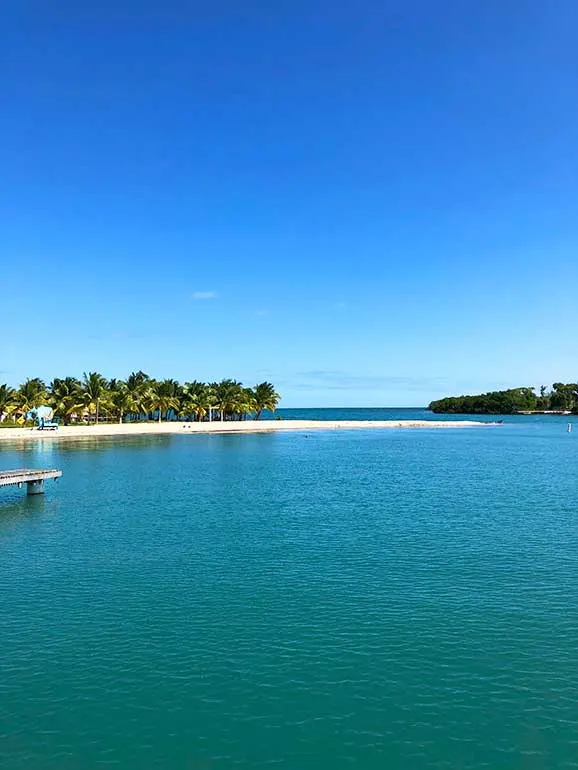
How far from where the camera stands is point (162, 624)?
20.5 meters

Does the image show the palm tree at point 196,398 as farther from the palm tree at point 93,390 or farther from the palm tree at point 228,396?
the palm tree at point 93,390

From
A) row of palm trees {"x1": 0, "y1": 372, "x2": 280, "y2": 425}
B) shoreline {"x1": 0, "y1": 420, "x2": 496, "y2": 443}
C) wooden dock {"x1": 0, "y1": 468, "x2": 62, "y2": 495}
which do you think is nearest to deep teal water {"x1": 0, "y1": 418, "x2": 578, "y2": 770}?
wooden dock {"x1": 0, "y1": 468, "x2": 62, "y2": 495}

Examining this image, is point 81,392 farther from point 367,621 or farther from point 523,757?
point 523,757

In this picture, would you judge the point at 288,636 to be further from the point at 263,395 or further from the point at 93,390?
the point at 263,395

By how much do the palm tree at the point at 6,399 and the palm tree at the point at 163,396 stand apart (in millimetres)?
28804

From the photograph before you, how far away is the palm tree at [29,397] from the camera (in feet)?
391

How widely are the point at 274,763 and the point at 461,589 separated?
13.5m

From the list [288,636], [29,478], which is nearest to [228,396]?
[29,478]

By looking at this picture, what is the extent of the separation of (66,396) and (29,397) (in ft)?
23.3

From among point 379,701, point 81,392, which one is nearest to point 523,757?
point 379,701

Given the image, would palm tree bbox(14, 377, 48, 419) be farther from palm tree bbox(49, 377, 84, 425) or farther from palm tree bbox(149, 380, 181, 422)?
palm tree bbox(149, 380, 181, 422)

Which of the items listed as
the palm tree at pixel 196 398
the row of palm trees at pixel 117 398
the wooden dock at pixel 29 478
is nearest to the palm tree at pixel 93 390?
the row of palm trees at pixel 117 398

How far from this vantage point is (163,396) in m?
136

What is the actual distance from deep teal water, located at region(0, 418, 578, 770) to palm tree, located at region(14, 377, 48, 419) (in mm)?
82649
